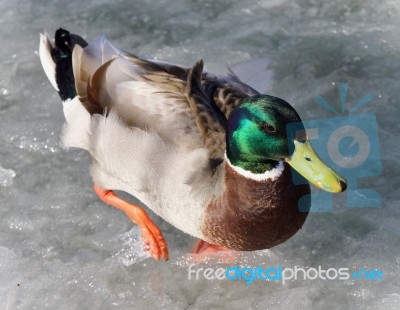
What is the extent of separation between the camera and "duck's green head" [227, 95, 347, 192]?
3088 millimetres

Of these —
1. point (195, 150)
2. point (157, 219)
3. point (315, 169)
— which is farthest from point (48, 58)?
point (315, 169)

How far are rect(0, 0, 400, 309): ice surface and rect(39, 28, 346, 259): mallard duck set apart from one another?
0.24m

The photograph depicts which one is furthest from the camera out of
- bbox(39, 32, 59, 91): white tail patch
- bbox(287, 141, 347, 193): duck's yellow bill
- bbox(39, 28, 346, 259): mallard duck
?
bbox(39, 32, 59, 91): white tail patch

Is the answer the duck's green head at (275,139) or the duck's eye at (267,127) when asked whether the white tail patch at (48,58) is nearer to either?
the duck's green head at (275,139)

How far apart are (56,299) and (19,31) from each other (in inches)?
95.9

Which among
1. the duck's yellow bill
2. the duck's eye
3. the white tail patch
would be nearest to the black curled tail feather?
the white tail patch

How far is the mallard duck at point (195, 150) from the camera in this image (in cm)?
318

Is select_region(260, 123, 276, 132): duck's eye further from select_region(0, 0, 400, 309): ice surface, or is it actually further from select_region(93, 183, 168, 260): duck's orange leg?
select_region(93, 183, 168, 260): duck's orange leg

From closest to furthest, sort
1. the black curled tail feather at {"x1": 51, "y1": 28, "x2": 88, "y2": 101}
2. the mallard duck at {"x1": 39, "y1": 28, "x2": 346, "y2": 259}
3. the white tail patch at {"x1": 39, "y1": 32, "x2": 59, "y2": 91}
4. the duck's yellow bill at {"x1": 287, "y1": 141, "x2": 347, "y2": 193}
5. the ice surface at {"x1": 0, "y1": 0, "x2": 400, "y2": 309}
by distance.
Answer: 1. the duck's yellow bill at {"x1": 287, "y1": 141, "x2": 347, "y2": 193}
2. the mallard duck at {"x1": 39, "y1": 28, "x2": 346, "y2": 259}
3. the ice surface at {"x1": 0, "y1": 0, "x2": 400, "y2": 309}
4. the black curled tail feather at {"x1": 51, "y1": 28, "x2": 88, "y2": 101}
5. the white tail patch at {"x1": 39, "y1": 32, "x2": 59, "y2": 91}

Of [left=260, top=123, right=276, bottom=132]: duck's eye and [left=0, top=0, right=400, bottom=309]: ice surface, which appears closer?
[left=260, top=123, right=276, bottom=132]: duck's eye

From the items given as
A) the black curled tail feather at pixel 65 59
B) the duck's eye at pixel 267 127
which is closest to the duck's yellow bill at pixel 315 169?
the duck's eye at pixel 267 127

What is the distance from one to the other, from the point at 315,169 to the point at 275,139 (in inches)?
8.0

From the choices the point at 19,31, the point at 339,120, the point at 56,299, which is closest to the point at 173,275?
the point at 56,299

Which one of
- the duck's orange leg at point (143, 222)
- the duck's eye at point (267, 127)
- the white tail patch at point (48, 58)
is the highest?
the duck's eye at point (267, 127)
